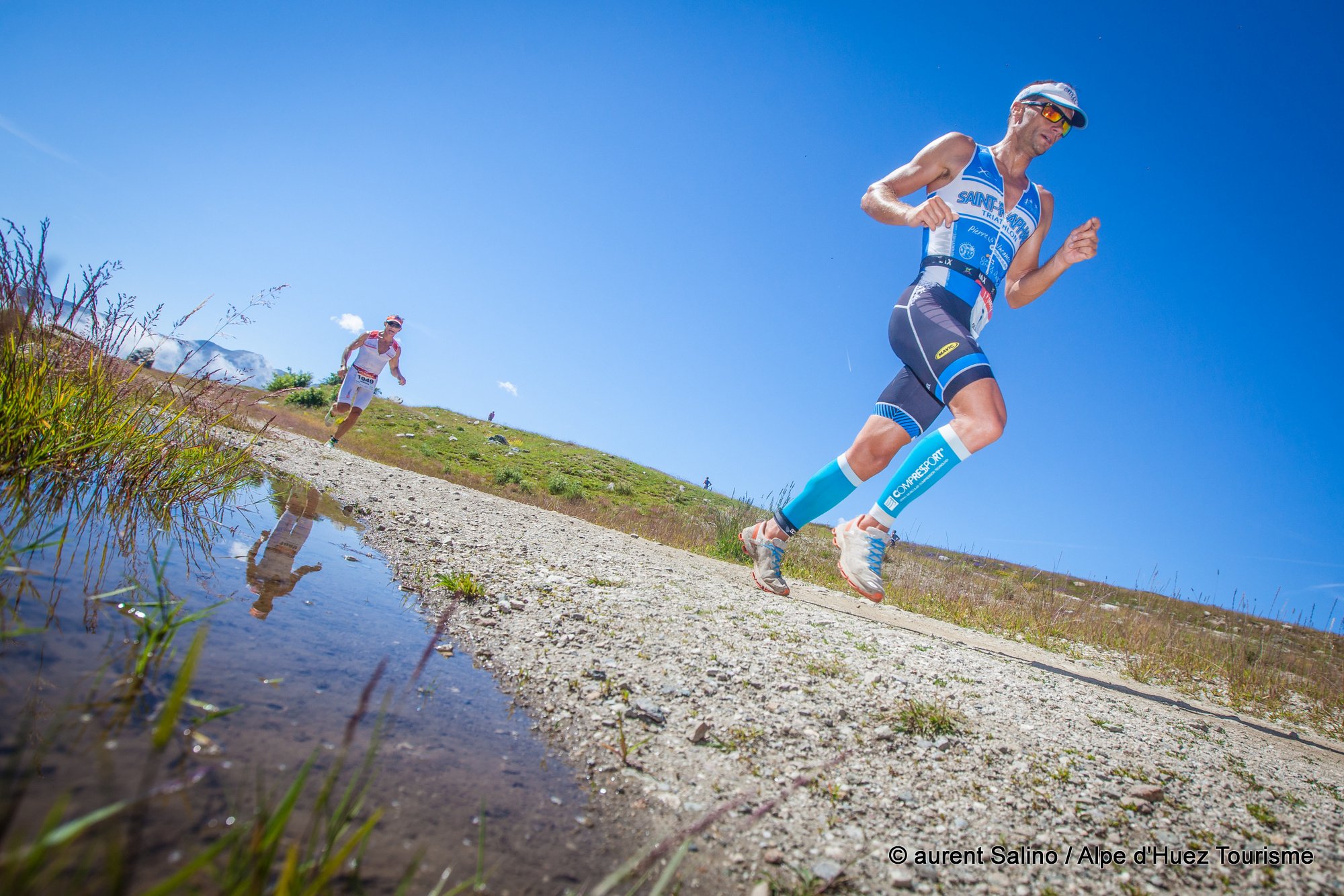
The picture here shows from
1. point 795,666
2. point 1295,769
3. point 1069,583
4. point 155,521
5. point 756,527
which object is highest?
point 1069,583

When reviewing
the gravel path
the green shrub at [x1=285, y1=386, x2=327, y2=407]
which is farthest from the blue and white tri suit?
the green shrub at [x1=285, y1=386, x2=327, y2=407]

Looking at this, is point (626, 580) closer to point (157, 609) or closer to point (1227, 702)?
point (157, 609)

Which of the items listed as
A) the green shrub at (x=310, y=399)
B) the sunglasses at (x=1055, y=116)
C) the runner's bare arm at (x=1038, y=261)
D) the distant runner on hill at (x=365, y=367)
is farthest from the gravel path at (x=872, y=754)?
the green shrub at (x=310, y=399)

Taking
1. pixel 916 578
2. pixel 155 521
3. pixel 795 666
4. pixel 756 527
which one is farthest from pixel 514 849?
pixel 916 578

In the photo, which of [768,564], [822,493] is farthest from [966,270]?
[768,564]

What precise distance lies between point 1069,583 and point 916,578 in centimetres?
1077

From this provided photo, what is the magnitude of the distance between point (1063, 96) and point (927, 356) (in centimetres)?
232

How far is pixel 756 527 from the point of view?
15.9ft

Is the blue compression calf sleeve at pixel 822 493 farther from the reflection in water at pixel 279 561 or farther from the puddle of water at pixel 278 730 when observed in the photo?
the reflection in water at pixel 279 561

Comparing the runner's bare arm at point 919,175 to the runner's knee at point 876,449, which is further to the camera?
the runner's knee at point 876,449

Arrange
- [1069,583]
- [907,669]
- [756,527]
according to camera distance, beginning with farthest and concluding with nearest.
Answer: [1069,583], [756,527], [907,669]

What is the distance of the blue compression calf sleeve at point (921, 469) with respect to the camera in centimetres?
370

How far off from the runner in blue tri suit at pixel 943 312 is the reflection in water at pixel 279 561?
3192mm

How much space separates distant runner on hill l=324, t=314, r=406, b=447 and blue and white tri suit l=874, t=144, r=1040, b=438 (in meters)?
11.2
